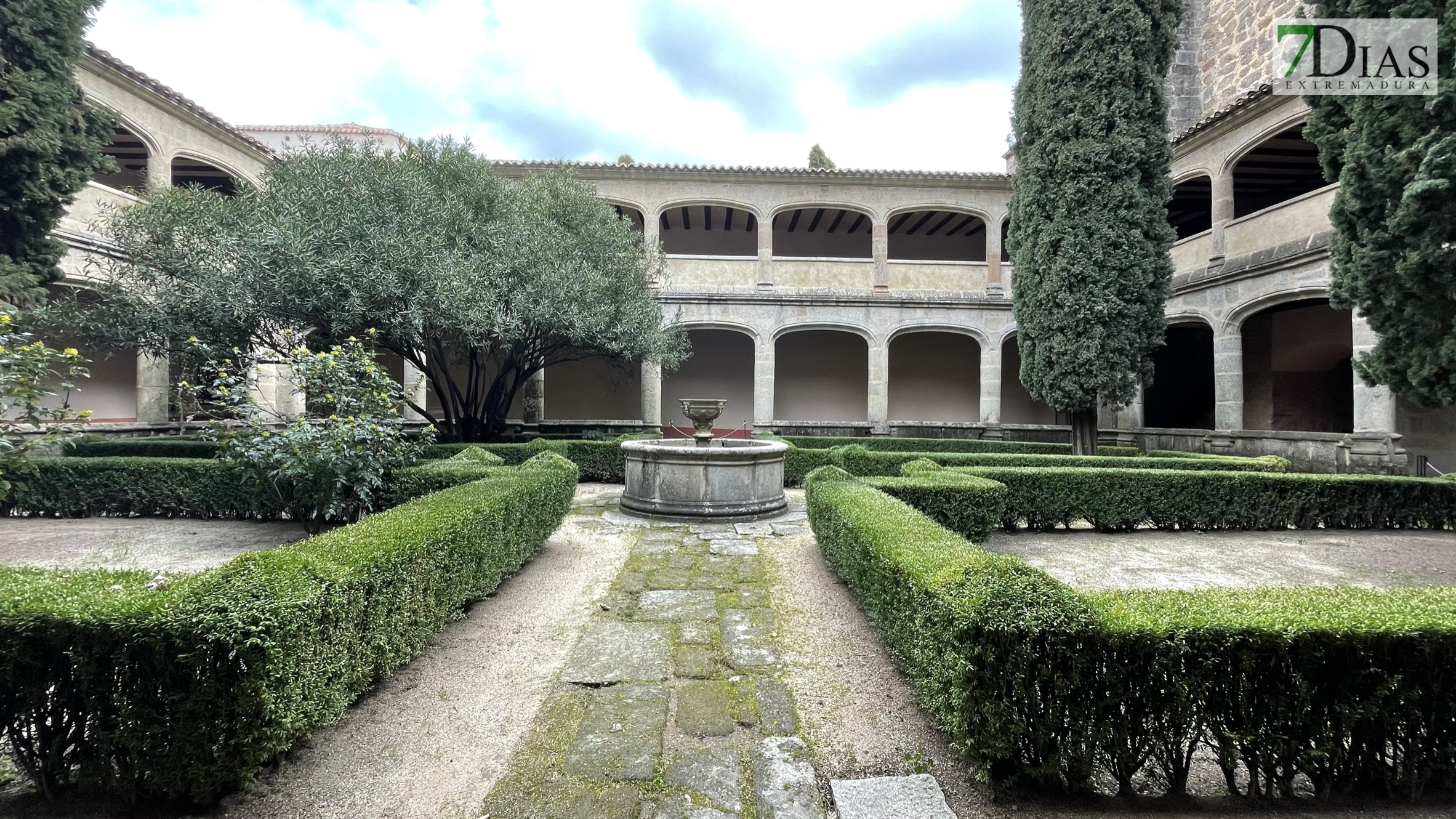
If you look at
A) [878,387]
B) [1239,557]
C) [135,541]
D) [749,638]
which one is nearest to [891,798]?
[749,638]

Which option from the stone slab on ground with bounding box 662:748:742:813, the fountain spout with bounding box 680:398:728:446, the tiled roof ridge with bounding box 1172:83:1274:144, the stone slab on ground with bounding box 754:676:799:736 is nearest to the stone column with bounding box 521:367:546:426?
the fountain spout with bounding box 680:398:728:446

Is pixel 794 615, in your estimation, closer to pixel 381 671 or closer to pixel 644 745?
pixel 644 745

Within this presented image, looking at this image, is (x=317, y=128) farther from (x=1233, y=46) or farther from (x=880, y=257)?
(x=1233, y=46)

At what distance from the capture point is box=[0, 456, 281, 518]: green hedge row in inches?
285

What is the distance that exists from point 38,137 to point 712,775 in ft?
37.0

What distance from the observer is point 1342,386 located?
46.1ft

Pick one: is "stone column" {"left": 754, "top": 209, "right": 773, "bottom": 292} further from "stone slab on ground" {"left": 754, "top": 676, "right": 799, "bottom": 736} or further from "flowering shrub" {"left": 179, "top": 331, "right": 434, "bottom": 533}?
"stone slab on ground" {"left": 754, "top": 676, "right": 799, "bottom": 736}

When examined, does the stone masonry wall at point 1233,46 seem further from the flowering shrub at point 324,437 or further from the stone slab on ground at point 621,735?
the flowering shrub at point 324,437

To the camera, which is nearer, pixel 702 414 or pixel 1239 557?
→ pixel 1239 557

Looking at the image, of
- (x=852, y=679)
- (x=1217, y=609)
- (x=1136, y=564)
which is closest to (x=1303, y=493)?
(x=1136, y=564)

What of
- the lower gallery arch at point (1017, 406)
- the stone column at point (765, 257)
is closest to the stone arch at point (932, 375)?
the lower gallery arch at point (1017, 406)

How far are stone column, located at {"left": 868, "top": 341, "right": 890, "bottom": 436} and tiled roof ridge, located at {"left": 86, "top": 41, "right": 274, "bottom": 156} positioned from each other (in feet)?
45.6

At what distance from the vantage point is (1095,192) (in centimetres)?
1037

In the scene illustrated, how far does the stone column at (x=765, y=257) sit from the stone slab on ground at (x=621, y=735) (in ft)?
41.0
